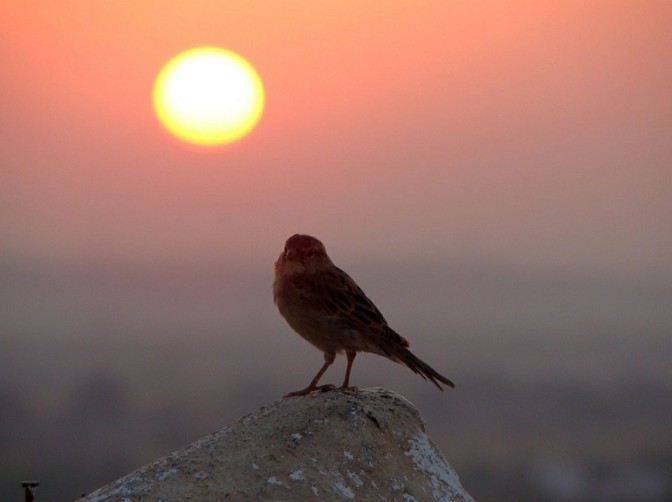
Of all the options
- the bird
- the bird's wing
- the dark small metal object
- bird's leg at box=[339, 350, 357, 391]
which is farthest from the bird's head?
the dark small metal object

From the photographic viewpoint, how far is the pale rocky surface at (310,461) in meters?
5.83

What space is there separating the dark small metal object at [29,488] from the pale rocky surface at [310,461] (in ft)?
2.20

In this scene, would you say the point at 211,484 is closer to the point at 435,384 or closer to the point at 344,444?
the point at 344,444

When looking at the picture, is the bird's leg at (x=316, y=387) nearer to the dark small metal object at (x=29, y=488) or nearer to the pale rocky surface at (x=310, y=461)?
the pale rocky surface at (x=310, y=461)

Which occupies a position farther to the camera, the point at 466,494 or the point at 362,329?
the point at 362,329

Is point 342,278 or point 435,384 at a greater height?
point 342,278

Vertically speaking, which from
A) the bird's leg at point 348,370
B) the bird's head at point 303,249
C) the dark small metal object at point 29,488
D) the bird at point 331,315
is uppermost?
the bird's head at point 303,249

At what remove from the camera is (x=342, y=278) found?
941 cm

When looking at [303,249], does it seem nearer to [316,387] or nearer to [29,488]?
[316,387]

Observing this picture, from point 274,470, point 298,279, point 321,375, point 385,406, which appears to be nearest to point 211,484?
point 274,470

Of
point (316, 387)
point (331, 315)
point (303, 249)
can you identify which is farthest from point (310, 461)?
point (303, 249)

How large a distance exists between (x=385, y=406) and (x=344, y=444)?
0.88m

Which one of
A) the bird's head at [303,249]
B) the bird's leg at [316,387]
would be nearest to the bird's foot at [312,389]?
the bird's leg at [316,387]

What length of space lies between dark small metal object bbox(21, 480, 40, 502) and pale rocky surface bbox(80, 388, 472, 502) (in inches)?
26.4
